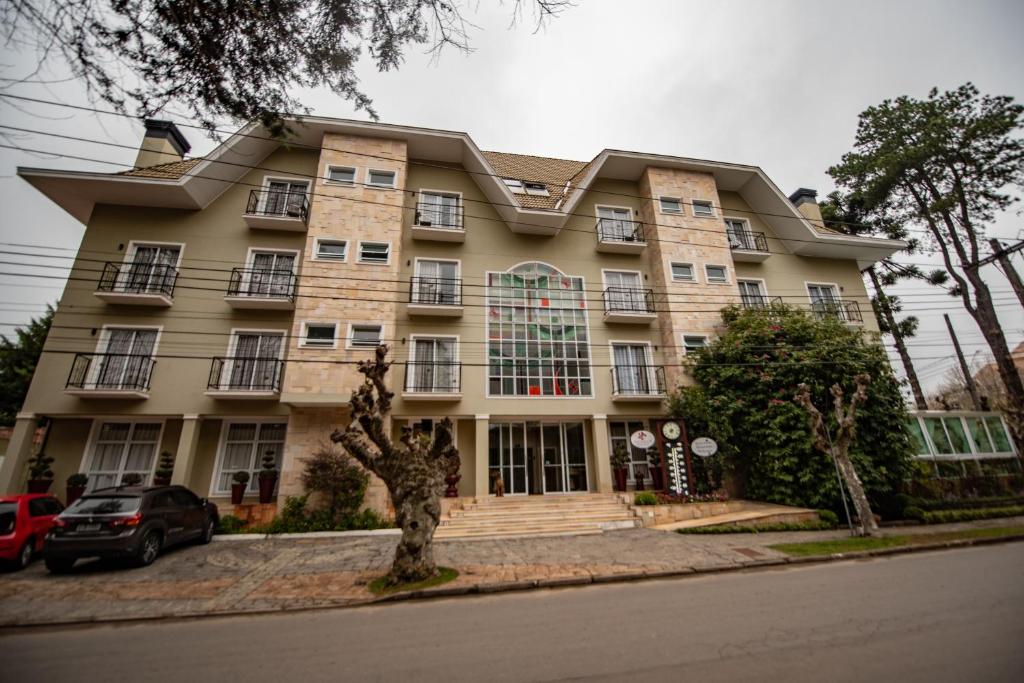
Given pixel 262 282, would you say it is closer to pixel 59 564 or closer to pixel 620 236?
pixel 59 564

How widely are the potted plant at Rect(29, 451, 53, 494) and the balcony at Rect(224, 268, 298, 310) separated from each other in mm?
6463

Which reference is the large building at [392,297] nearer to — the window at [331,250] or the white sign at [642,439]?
the window at [331,250]

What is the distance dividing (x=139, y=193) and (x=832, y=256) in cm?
2903

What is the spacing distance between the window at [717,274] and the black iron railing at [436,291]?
10564 mm

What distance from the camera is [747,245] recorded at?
18.7 meters

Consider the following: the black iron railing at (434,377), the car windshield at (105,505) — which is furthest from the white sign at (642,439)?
the car windshield at (105,505)

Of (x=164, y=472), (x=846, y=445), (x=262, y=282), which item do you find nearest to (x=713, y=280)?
(x=846, y=445)

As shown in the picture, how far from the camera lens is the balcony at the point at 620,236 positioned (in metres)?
17.2

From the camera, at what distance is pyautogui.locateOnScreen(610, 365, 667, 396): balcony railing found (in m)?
15.7

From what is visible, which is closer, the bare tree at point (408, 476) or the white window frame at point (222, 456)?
the bare tree at point (408, 476)

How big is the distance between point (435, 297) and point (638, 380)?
8.64m

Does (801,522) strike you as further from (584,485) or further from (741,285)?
(741,285)

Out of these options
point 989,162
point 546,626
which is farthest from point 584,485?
point 989,162

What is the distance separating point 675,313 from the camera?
16.4 meters
